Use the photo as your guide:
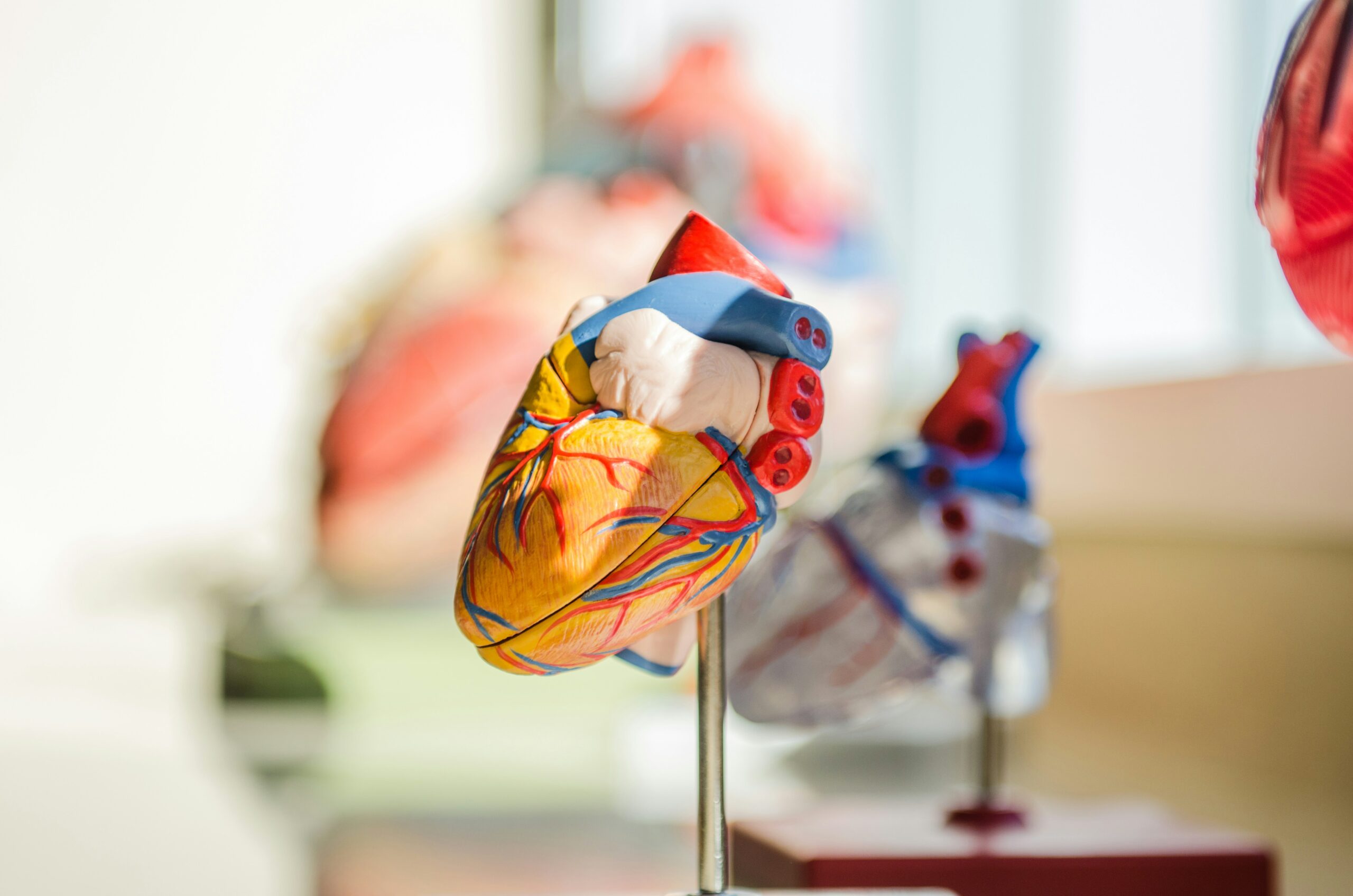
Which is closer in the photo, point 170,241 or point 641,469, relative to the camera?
point 641,469

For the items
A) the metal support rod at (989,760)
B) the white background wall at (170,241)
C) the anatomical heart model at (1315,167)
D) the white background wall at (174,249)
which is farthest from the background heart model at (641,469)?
the white background wall at (170,241)

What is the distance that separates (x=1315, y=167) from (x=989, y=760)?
16.7 inches

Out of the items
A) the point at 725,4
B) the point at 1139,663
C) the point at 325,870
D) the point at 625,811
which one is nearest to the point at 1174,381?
the point at 1139,663

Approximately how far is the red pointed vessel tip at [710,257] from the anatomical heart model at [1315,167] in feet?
0.65

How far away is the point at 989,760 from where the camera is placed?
2.74ft

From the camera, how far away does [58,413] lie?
2.21 metres

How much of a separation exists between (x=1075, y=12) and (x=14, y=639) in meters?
1.63

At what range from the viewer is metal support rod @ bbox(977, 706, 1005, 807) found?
83 centimetres

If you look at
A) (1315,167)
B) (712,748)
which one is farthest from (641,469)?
(1315,167)

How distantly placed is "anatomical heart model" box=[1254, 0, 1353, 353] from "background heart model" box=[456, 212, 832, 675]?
0.19m

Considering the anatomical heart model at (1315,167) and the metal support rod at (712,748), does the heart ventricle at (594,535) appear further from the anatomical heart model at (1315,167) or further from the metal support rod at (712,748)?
the anatomical heart model at (1315,167)

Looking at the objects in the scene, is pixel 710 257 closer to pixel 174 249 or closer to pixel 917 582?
pixel 917 582

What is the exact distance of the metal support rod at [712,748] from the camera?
0.59 meters

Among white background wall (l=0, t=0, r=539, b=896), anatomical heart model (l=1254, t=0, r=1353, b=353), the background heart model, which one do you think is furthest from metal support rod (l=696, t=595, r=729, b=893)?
white background wall (l=0, t=0, r=539, b=896)
